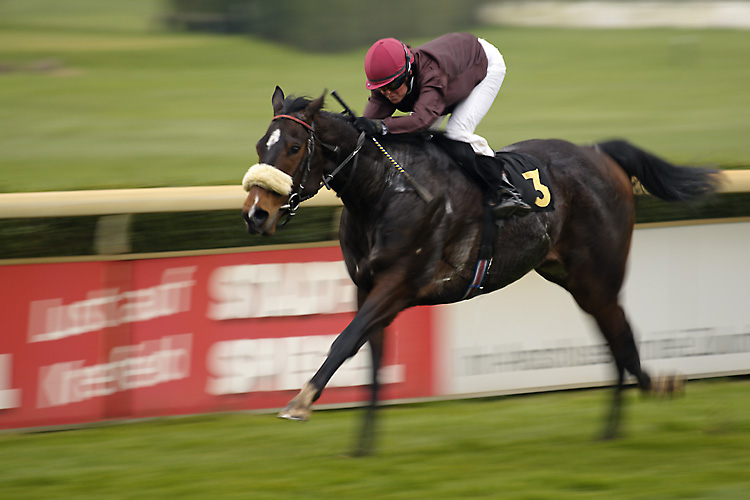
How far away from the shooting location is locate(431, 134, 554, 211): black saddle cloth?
433cm

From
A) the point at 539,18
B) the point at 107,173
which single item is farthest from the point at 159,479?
the point at 539,18

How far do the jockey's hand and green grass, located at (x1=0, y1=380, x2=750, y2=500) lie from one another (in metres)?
1.42

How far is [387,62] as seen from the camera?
3.95m

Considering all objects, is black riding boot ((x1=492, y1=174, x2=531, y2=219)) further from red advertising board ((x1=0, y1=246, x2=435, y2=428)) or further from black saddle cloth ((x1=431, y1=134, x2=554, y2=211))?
red advertising board ((x1=0, y1=246, x2=435, y2=428))

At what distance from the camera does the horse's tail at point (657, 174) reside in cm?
507

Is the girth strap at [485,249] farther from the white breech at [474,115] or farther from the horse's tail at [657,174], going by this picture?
the horse's tail at [657,174]

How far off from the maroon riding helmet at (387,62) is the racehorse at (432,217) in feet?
0.79

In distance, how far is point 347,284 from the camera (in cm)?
540

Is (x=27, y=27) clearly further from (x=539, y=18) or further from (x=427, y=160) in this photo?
(x=427, y=160)

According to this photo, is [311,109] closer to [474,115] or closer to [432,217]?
[432,217]

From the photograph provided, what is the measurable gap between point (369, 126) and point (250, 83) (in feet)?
27.9

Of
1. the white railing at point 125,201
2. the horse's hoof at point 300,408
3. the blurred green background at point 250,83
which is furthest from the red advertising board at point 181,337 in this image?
the blurred green background at point 250,83

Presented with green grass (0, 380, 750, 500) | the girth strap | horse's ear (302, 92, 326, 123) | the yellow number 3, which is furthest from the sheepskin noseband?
the yellow number 3

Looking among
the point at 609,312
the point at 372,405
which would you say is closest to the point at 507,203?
the point at 609,312
